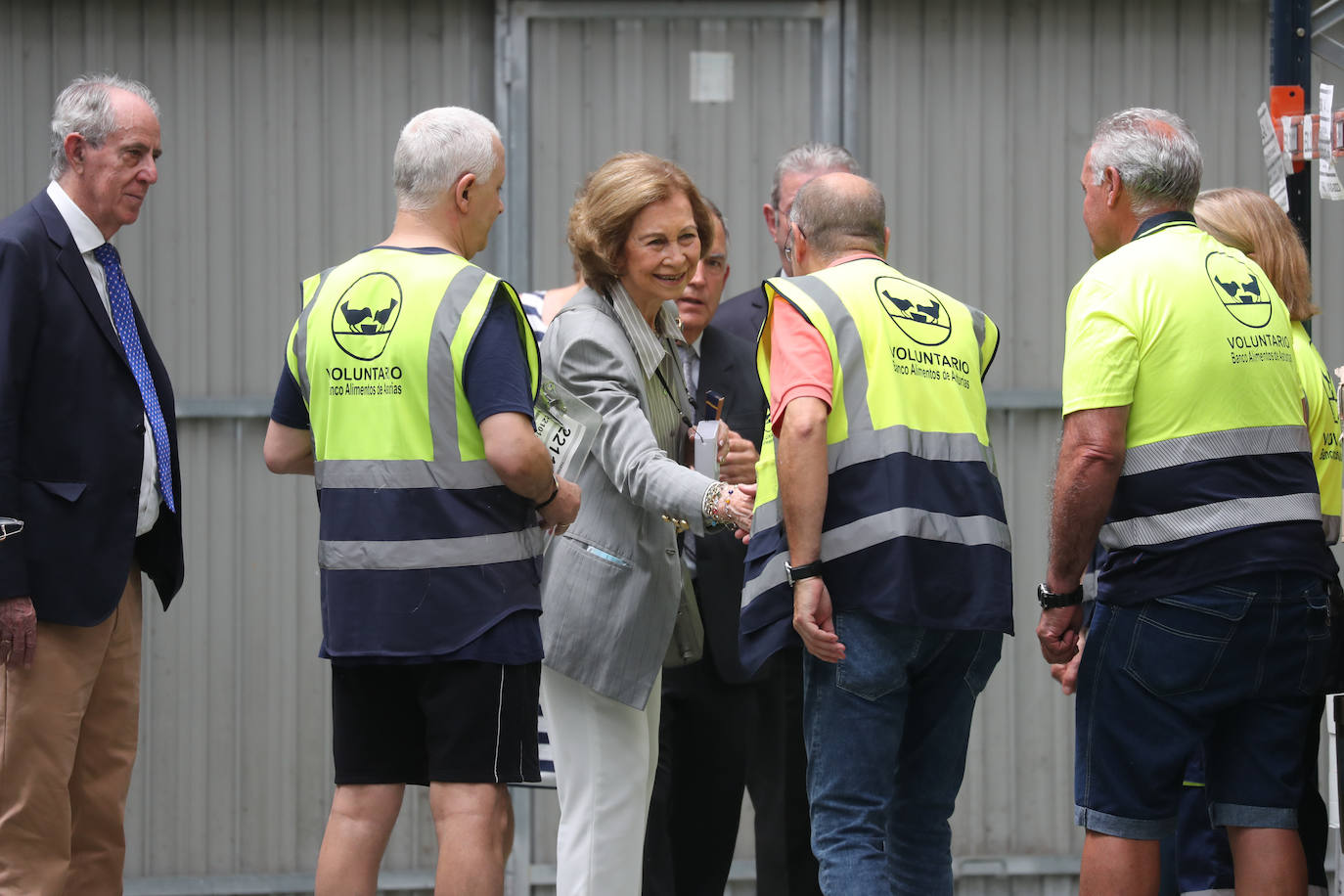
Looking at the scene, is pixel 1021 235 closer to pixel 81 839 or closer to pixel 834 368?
pixel 834 368

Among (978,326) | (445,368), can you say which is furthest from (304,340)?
(978,326)

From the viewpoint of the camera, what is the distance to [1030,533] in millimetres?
5371

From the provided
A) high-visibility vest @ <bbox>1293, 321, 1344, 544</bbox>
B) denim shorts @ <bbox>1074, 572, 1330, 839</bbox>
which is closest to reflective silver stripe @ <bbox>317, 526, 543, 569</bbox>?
denim shorts @ <bbox>1074, 572, 1330, 839</bbox>

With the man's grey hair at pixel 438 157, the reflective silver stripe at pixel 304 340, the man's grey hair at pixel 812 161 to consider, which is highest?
the man's grey hair at pixel 812 161

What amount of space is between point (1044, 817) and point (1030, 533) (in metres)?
1.00

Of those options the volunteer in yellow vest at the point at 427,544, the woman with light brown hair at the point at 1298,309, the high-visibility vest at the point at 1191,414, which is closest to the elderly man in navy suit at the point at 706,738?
the volunteer in yellow vest at the point at 427,544

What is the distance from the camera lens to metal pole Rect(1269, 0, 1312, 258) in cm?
373

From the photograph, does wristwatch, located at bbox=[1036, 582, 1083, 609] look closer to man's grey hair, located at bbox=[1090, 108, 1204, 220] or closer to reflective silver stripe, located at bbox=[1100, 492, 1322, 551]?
reflective silver stripe, located at bbox=[1100, 492, 1322, 551]

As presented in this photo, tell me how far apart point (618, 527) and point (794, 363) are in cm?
60

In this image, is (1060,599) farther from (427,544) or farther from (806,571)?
(427,544)

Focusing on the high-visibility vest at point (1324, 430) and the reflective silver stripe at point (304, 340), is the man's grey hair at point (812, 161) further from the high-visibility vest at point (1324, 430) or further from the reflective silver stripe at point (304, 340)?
the reflective silver stripe at point (304, 340)

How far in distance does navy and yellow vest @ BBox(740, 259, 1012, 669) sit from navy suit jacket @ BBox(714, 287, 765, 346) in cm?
114

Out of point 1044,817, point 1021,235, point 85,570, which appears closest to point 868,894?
point 85,570

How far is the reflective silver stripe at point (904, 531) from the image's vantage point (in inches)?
123
